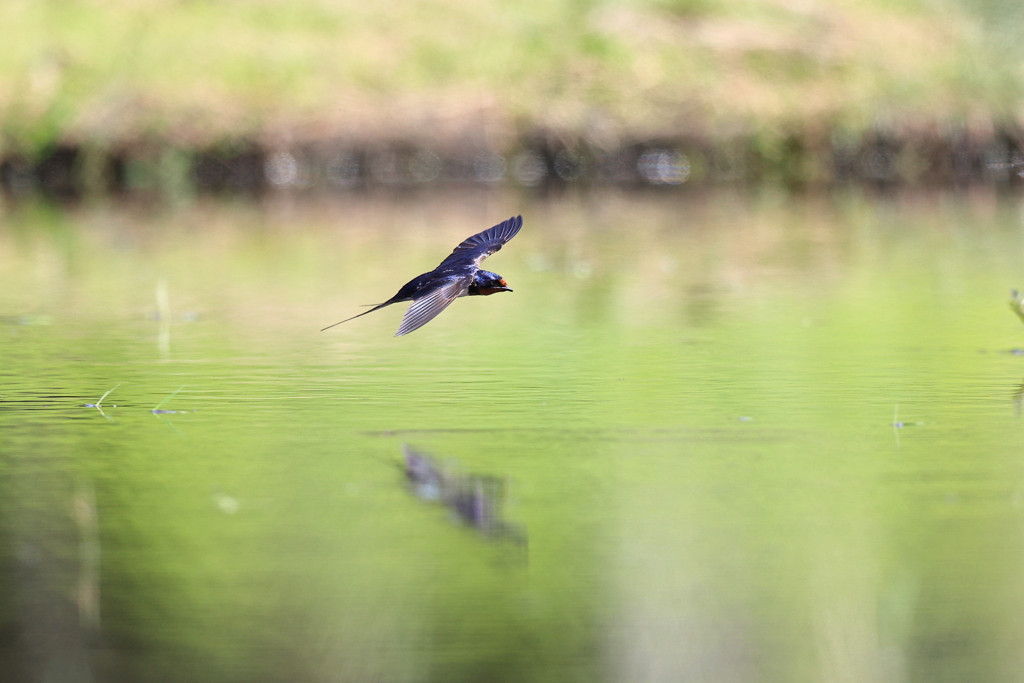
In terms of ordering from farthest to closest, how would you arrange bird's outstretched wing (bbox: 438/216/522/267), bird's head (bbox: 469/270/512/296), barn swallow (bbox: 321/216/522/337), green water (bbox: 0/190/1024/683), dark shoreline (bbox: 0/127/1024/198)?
1. dark shoreline (bbox: 0/127/1024/198)
2. bird's outstretched wing (bbox: 438/216/522/267)
3. bird's head (bbox: 469/270/512/296)
4. barn swallow (bbox: 321/216/522/337)
5. green water (bbox: 0/190/1024/683)

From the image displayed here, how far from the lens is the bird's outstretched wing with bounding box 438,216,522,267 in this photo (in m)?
7.79

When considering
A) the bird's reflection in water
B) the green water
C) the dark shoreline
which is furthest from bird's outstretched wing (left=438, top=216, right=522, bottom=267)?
the dark shoreline

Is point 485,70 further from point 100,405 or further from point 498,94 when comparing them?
point 100,405

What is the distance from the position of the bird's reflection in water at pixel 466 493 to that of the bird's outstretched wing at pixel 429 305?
609 mm

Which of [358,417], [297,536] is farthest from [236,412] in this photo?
[297,536]

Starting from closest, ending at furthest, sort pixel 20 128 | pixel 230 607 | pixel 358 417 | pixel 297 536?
pixel 230 607
pixel 297 536
pixel 358 417
pixel 20 128

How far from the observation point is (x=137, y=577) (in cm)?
464

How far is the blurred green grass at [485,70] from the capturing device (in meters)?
26.6

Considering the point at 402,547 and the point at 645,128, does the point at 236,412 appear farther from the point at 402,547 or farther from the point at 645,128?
the point at 645,128

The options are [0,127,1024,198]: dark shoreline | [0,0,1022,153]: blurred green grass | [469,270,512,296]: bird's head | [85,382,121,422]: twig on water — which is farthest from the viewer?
[0,127,1024,198]: dark shoreline

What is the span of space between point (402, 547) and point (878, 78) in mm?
23768

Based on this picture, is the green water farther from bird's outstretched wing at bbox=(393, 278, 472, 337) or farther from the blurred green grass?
the blurred green grass

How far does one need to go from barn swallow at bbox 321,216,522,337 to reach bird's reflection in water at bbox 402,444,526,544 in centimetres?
67

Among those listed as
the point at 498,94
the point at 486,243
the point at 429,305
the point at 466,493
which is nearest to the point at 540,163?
the point at 498,94
